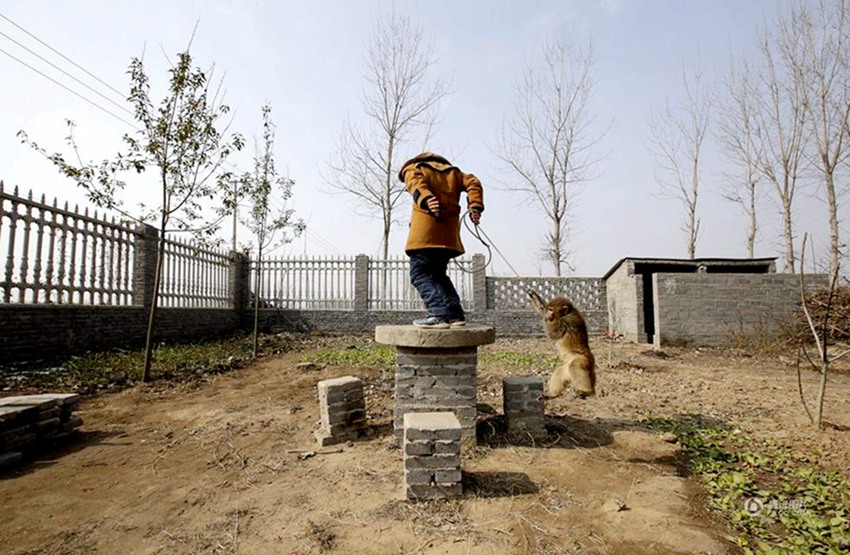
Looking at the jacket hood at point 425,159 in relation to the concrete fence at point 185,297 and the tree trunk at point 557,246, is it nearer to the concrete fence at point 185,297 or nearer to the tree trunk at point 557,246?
the concrete fence at point 185,297

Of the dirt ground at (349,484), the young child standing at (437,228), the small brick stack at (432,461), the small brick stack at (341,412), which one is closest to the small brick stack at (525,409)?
the dirt ground at (349,484)

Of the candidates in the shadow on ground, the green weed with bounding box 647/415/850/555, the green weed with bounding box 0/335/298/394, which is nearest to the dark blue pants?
the green weed with bounding box 647/415/850/555

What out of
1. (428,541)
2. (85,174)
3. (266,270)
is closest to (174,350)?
(85,174)

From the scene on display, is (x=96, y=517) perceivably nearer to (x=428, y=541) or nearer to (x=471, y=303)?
(x=428, y=541)

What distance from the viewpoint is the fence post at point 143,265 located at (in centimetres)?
934

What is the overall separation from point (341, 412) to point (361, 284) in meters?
9.82

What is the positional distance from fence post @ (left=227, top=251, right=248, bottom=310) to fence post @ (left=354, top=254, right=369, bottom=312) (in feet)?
11.9

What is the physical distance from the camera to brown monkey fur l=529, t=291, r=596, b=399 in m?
4.07

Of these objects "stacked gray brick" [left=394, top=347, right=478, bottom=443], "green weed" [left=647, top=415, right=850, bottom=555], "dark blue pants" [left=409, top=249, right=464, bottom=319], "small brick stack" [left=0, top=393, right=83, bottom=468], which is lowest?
"green weed" [left=647, top=415, right=850, bottom=555]

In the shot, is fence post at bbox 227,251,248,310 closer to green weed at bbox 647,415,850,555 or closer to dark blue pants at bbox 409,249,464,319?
dark blue pants at bbox 409,249,464,319

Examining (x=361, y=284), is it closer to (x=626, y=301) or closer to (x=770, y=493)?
(x=626, y=301)

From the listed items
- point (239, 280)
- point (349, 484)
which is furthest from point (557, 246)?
point (349, 484)

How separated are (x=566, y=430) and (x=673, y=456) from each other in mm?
892

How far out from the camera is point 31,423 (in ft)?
12.5
